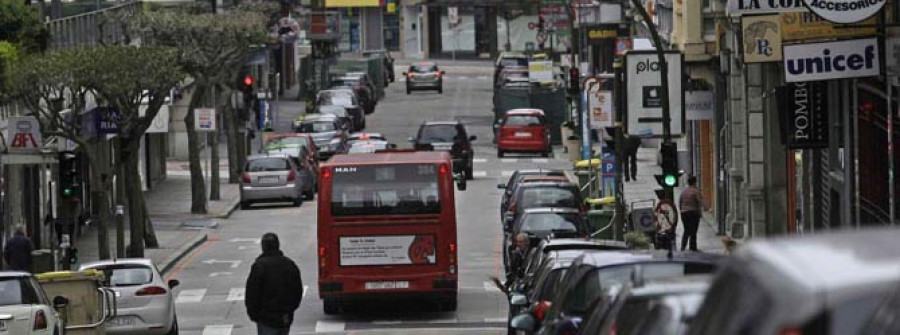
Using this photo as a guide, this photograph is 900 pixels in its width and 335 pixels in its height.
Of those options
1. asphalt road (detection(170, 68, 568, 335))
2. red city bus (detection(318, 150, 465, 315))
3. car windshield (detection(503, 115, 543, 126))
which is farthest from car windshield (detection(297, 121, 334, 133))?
red city bus (detection(318, 150, 465, 315))

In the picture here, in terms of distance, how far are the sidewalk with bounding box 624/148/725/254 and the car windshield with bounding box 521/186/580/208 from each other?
2.35 meters

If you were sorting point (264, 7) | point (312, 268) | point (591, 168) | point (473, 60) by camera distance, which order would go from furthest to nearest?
point (473, 60)
point (264, 7)
point (591, 168)
point (312, 268)

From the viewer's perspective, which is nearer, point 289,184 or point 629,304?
point 629,304

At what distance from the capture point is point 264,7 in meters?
64.9

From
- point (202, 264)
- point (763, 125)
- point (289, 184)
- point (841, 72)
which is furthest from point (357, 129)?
point (841, 72)

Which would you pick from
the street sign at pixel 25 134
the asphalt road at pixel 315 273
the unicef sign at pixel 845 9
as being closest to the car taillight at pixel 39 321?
the asphalt road at pixel 315 273

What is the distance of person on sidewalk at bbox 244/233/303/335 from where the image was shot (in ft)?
59.3

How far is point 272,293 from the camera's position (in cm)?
1814

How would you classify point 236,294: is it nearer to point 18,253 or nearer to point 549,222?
point 18,253

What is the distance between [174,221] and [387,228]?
23.3 metres

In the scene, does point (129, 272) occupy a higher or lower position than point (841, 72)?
lower

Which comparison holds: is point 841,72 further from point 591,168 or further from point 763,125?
point 591,168

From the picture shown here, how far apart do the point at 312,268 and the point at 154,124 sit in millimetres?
14814

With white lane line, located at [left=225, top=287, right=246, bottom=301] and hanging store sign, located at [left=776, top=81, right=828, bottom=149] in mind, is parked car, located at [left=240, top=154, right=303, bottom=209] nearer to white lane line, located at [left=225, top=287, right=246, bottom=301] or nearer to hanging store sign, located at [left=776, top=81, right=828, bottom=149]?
white lane line, located at [left=225, top=287, right=246, bottom=301]
